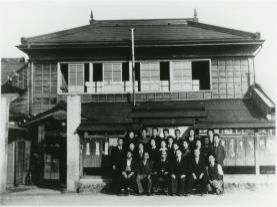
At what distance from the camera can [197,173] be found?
37.3 feet

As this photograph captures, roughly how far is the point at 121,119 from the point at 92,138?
8.04ft

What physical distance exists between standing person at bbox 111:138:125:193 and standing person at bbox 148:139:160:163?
76cm

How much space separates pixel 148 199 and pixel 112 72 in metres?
6.35

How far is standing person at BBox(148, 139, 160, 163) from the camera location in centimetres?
1167

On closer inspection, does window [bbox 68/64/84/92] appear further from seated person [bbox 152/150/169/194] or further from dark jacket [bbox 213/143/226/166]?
dark jacket [bbox 213/143/226/166]

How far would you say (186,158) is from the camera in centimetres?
1150

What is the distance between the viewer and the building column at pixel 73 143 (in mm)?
12430

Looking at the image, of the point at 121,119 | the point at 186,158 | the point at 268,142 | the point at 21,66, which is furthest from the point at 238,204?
the point at 21,66

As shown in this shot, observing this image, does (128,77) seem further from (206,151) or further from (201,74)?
(206,151)

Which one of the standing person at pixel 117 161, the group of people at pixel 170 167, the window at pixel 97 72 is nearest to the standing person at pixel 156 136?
the group of people at pixel 170 167

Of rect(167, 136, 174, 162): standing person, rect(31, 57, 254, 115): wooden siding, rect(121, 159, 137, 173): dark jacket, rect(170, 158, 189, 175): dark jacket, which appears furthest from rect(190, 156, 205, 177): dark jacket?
rect(31, 57, 254, 115): wooden siding

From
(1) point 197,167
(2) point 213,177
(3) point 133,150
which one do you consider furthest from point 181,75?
(2) point 213,177

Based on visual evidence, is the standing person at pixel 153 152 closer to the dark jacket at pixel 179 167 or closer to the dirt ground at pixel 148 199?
the dark jacket at pixel 179 167

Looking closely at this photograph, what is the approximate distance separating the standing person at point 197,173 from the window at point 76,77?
6375mm
